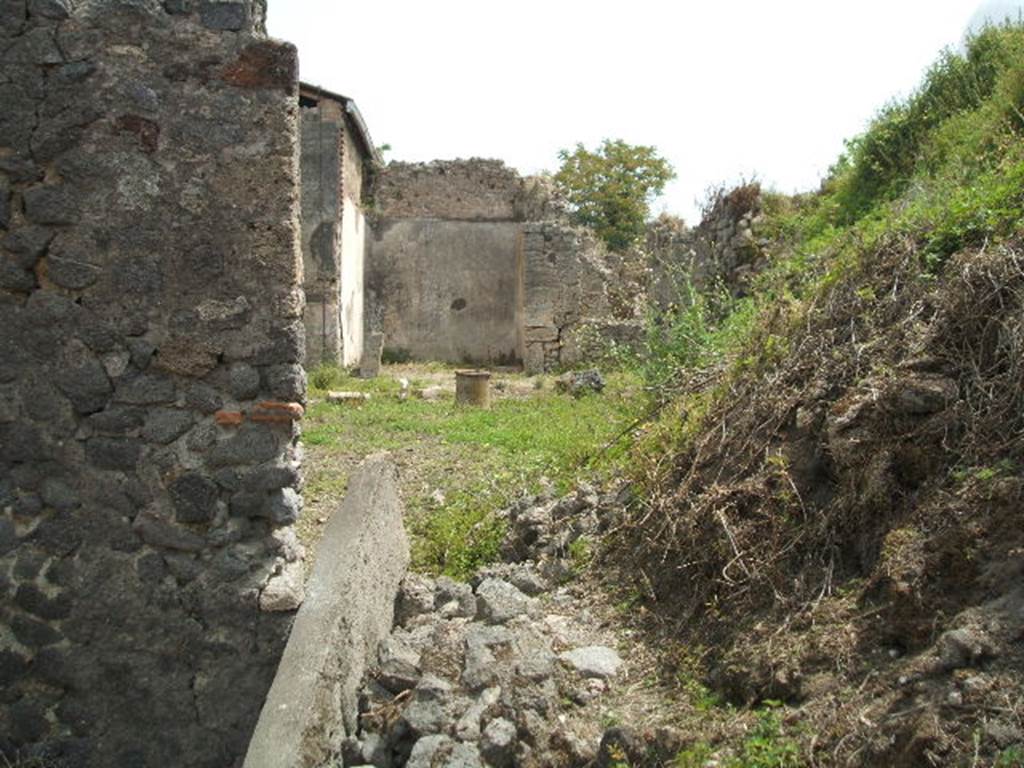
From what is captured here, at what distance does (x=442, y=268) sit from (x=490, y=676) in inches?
592

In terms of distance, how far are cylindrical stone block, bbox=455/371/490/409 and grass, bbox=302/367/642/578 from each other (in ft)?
0.65

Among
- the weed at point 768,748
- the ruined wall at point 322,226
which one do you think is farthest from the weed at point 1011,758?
the ruined wall at point 322,226

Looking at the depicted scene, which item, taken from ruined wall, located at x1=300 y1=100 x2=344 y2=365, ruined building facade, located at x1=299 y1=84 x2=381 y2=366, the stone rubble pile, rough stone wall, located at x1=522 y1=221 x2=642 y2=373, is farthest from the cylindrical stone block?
the stone rubble pile

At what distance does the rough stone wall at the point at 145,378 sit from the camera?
11.7 feet

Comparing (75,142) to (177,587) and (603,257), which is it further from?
(603,257)

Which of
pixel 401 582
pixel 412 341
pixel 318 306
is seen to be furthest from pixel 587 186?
pixel 401 582

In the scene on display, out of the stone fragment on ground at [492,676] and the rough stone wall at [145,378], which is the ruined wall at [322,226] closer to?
the stone fragment on ground at [492,676]

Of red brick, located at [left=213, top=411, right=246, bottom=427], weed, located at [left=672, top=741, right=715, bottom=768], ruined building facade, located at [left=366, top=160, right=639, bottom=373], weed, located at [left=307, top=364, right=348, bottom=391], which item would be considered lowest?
weed, located at [left=672, top=741, right=715, bottom=768]

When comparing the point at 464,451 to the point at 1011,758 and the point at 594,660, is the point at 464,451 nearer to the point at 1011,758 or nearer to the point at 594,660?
the point at 594,660

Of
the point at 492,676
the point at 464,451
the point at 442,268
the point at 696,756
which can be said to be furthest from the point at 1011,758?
the point at 442,268

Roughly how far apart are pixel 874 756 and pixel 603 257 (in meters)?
14.7

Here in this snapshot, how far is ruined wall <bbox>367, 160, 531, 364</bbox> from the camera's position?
712 inches

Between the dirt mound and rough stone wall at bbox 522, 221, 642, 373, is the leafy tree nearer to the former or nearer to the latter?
rough stone wall at bbox 522, 221, 642, 373

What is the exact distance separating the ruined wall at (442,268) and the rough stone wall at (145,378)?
14.3 meters
